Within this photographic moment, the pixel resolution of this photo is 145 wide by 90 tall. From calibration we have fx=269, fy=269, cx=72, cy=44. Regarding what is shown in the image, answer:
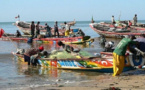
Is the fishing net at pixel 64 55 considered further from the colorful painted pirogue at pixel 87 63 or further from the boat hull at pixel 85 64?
the boat hull at pixel 85 64

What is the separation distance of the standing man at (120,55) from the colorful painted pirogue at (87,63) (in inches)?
13.7

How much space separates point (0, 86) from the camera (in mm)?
9023

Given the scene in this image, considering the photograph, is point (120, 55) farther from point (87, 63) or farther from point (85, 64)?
point (85, 64)

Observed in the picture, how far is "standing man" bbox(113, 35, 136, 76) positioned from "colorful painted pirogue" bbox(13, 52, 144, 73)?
35cm

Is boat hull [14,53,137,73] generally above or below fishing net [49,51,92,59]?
below

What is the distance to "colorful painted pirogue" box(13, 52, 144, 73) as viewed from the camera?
10.0 metres

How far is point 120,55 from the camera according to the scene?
954 centimetres

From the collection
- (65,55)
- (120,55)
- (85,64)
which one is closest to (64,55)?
(65,55)

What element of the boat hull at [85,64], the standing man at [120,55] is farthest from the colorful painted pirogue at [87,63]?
the standing man at [120,55]

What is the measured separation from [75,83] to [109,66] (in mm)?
1756

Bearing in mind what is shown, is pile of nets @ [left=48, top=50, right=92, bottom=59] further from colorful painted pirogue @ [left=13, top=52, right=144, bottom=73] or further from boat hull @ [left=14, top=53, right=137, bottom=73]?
boat hull @ [left=14, top=53, right=137, bottom=73]

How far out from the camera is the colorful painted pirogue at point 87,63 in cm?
1002

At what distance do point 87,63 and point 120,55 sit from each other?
1683 millimetres

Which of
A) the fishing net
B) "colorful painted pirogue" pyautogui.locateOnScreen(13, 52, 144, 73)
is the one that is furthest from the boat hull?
the fishing net
